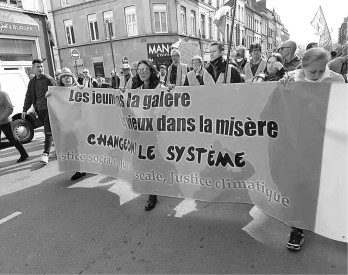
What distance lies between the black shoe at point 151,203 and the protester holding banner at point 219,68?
76.3 inches

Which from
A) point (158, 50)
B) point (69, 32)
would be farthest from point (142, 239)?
point (69, 32)

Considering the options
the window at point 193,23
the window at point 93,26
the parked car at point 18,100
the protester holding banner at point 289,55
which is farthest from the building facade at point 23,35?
the window at point 193,23

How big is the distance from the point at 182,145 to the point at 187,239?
0.96m

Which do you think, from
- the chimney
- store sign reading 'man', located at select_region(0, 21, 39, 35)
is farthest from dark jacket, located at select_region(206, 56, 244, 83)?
the chimney

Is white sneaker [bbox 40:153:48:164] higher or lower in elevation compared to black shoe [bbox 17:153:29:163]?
higher

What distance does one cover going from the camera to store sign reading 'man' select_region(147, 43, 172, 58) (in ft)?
79.7

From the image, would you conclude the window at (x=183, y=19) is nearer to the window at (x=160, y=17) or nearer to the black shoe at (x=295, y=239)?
the window at (x=160, y=17)

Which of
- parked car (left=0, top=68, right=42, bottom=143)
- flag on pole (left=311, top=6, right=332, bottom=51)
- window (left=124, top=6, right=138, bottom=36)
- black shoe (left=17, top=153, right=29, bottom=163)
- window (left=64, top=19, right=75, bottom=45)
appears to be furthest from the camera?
window (left=64, top=19, right=75, bottom=45)

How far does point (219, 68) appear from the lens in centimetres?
453

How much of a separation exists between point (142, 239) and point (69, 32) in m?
27.8

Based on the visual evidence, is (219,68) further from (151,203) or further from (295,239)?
(295,239)

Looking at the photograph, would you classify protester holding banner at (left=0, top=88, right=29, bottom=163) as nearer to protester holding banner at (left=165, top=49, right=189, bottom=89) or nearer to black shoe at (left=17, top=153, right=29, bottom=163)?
black shoe at (left=17, top=153, right=29, bottom=163)

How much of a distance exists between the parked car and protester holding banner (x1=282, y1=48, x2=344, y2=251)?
284 inches

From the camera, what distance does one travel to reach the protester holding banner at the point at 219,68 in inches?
172
